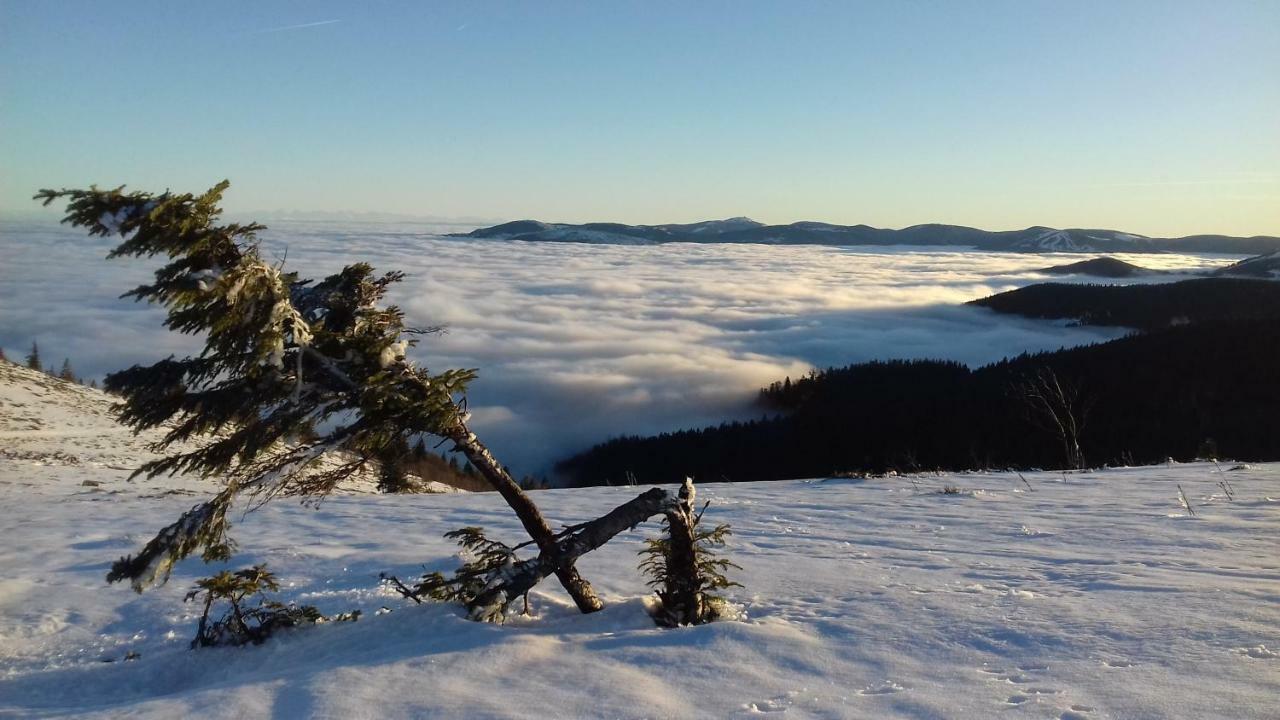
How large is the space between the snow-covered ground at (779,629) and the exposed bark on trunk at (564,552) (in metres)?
0.24

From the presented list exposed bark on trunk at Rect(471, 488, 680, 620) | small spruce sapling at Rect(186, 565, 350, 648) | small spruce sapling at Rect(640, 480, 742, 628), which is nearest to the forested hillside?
small spruce sapling at Rect(640, 480, 742, 628)

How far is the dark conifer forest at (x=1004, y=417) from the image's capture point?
229 feet

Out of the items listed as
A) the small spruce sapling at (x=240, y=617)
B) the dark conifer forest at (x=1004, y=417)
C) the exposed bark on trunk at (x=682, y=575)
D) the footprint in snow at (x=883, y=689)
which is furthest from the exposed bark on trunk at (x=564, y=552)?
the dark conifer forest at (x=1004, y=417)

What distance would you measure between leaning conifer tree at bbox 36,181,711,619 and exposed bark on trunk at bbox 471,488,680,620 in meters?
0.01

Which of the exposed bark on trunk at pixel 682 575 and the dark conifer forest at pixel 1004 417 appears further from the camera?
the dark conifer forest at pixel 1004 417

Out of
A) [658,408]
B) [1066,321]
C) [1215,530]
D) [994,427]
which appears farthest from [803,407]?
[1215,530]

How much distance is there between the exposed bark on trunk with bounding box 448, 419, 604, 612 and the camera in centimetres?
616

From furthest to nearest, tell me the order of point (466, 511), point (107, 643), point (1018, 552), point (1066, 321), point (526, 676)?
point (1066, 321)
point (466, 511)
point (1018, 552)
point (107, 643)
point (526, 676)

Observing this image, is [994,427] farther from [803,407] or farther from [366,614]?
[366,614]

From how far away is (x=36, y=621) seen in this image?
728cm

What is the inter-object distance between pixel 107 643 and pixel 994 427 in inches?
3238

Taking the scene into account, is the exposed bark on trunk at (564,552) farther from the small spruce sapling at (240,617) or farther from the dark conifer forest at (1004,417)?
the dark conifer forest at (1004,417)

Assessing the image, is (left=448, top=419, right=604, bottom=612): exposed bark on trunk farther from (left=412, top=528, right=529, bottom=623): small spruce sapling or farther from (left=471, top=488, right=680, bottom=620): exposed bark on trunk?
(left=412, top=528, right=529, bottom=623): small spruce sapling

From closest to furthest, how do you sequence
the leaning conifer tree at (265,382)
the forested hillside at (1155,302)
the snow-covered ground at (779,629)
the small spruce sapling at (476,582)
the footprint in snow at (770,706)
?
the footprint in snow at (770,706)
the snow-covered ground at (779,629)
the leaning conifer tree at (265,382)
the small spruce sapling at (476,582)
the forested hillside at (1155,302)
